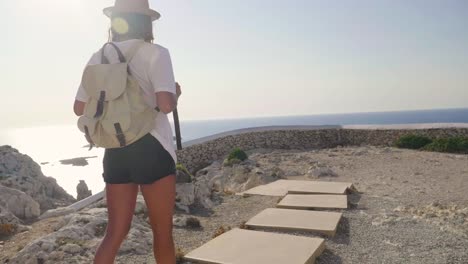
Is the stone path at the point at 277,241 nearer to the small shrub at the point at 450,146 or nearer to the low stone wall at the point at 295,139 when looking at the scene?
the small shrub at the point at 450,146

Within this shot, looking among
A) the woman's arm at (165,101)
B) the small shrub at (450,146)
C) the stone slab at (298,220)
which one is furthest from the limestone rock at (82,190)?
the small shrub at (450,146)

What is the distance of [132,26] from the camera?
205 centimetres

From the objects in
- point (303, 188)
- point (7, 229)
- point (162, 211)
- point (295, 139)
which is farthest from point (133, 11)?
point (295, 139)

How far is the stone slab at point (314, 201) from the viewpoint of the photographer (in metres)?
5.00

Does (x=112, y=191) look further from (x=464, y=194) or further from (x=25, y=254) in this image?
(x=464, y=194)

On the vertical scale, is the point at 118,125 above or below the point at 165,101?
below

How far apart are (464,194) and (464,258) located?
3555 mm

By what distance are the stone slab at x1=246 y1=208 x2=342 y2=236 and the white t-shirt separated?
2377mm

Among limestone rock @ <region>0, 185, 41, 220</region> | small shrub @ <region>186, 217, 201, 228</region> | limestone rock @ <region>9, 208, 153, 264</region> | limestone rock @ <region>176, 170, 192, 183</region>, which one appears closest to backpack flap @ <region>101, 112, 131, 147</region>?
limestone rock @ <region>9, 208, 153, 264</region>

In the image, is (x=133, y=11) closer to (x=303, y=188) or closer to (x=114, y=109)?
(x=114, y=109)

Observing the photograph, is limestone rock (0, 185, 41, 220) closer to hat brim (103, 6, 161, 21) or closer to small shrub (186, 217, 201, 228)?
small shrub (186, 217, 201, 228)

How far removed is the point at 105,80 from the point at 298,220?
9.63ft

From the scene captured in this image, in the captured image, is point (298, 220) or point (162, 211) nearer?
point (162, 211)

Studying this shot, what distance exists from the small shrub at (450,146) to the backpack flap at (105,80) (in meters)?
12.3
